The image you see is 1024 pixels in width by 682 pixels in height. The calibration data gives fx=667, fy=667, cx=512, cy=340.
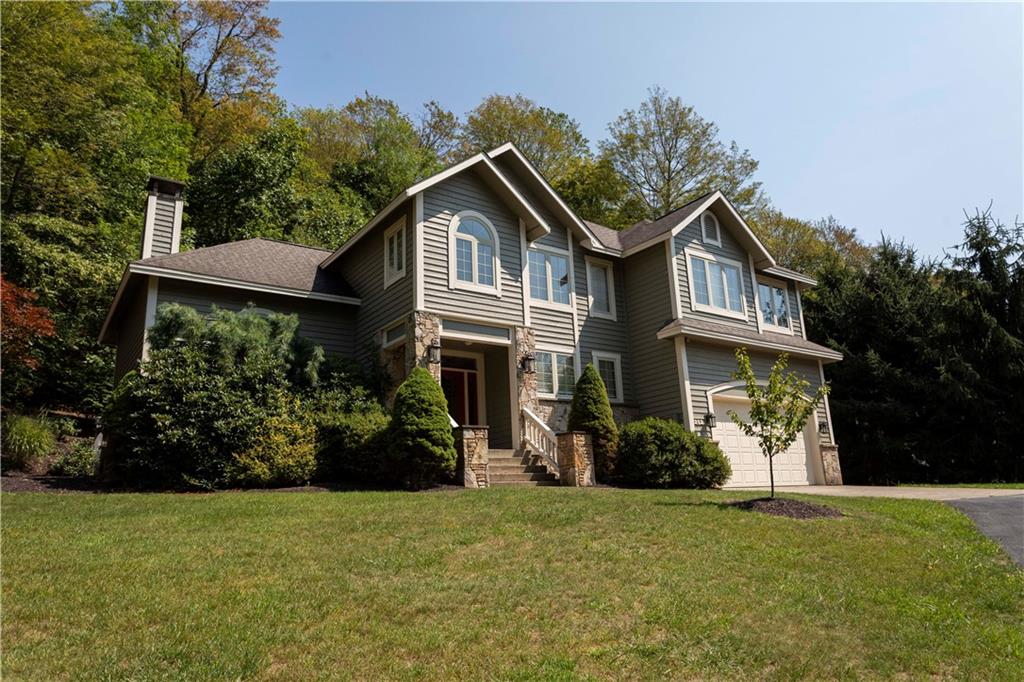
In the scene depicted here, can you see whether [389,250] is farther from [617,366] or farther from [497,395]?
[617,366]

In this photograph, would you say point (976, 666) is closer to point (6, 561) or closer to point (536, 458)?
point (6, 561)

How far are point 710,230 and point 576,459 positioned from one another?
8.86m

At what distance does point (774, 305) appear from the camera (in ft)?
67.7

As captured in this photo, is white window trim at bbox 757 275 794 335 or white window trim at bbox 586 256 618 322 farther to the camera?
white window trim at bbox 757 275 794 335

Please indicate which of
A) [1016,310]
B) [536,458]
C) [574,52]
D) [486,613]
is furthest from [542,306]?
[1016,310]

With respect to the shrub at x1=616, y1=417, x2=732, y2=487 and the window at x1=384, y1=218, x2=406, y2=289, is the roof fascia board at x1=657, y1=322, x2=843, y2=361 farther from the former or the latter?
the window at x1=384, y1=218, x2=406, y2=289

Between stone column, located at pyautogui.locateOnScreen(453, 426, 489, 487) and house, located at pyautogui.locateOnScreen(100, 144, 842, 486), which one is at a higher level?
house, located at pyautogui.locateOnScreen(100, 144, 842, 486)

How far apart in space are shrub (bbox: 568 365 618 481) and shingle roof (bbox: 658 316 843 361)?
120 inches

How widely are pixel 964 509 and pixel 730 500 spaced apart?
3512 millimetres

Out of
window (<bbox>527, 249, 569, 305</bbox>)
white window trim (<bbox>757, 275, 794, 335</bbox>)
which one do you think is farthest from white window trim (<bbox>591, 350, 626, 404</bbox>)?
white window trim (<bbox>757, 275, 794, 335</bbox>)

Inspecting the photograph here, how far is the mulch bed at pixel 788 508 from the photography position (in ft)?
30.0

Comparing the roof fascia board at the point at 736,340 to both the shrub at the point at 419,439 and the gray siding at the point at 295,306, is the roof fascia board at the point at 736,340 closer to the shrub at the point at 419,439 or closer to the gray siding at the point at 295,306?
the shrub at the point at 419,439

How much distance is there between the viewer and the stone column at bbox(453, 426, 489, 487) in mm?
12398

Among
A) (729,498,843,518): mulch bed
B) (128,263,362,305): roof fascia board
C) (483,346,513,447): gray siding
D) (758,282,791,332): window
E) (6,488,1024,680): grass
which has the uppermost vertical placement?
(758,282,791,332): window
